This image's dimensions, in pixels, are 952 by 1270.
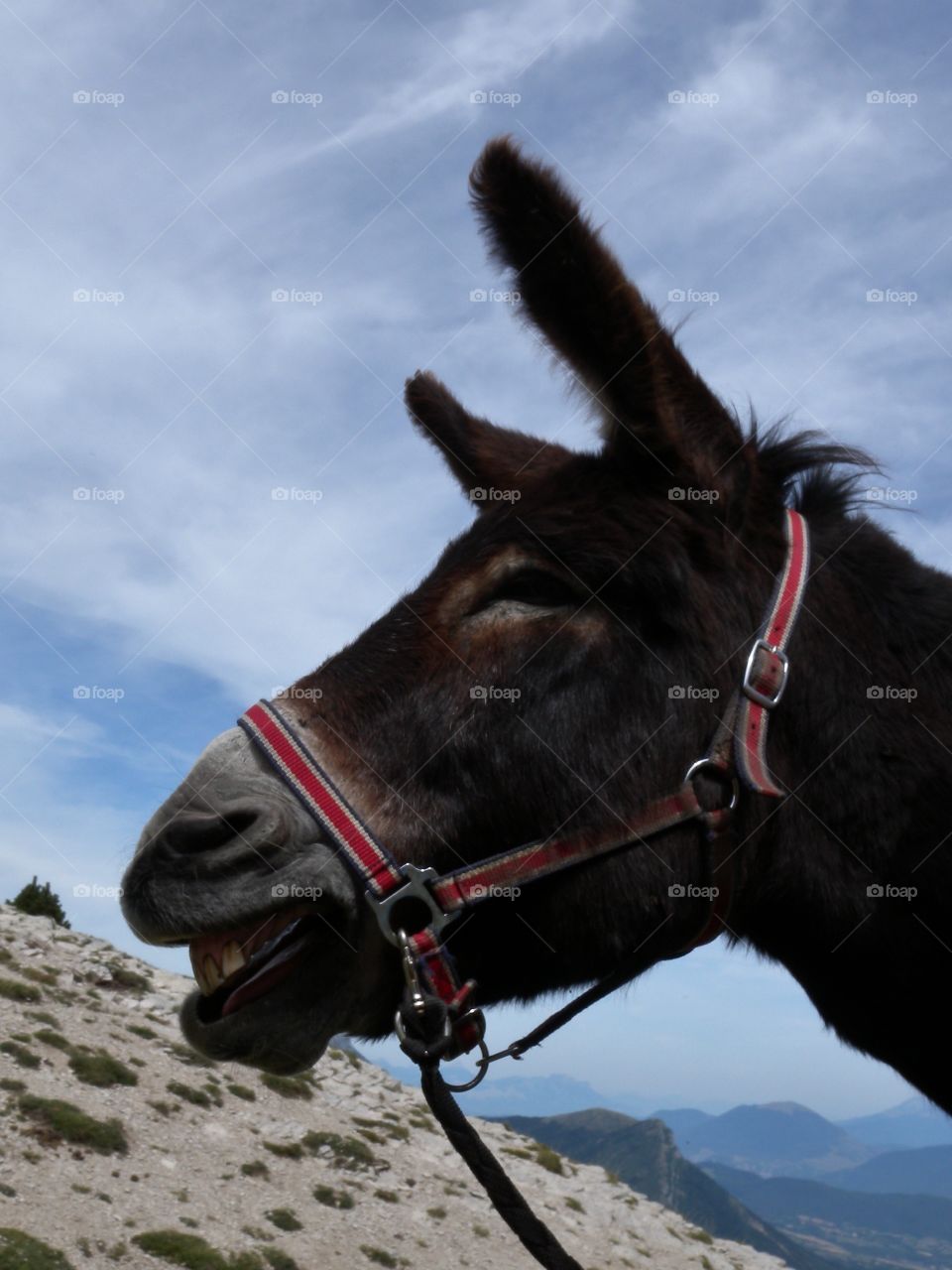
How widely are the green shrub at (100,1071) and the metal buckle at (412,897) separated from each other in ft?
74.4

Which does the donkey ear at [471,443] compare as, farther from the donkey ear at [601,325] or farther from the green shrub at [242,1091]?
the green shrub at [242,1091]

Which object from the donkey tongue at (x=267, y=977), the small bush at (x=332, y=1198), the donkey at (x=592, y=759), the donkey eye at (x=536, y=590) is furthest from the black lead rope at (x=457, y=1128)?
the small bush at (x=332, y=1198)

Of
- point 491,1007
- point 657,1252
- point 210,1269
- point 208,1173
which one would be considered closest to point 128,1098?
point 208,1173

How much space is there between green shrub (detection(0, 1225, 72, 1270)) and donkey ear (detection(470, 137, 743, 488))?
605 inches

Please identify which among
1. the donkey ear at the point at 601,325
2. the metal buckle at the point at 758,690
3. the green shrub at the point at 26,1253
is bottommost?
the green shrub at the point at 26,1253

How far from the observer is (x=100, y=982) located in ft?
98.2

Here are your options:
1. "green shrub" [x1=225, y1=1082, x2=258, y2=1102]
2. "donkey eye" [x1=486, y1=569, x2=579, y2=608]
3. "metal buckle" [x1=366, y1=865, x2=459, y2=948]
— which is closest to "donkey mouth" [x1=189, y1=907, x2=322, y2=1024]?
"metal buckle" [x1=366, y1=865, x2=459, y2=948]

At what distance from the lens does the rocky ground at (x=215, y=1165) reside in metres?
17.1

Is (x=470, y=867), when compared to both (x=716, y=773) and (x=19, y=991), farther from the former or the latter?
(x=19, y=991)

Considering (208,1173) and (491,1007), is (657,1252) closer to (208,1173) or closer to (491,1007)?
(208,1173)

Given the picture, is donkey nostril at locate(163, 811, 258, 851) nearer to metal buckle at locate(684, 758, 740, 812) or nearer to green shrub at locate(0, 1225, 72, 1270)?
metal buckle at locate(684, 758, 740, 812)

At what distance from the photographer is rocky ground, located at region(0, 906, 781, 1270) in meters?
17.1

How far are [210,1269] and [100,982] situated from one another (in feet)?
50.6

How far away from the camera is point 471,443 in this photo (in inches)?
167
